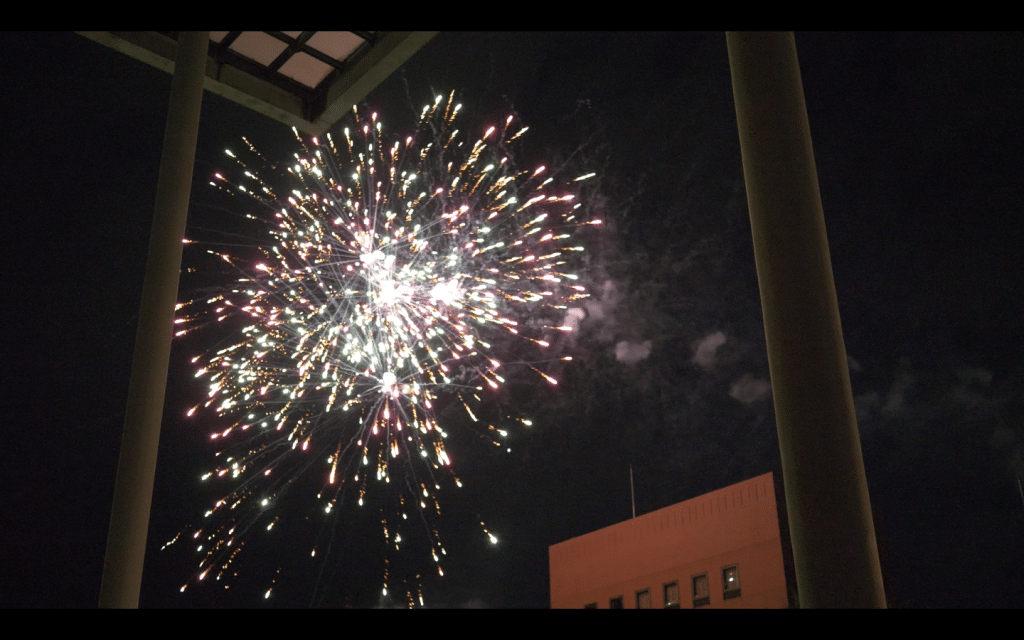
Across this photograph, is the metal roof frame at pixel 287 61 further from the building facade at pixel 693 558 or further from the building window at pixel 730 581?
the building window at pixel 730 581

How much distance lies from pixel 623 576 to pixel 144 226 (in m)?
17.7

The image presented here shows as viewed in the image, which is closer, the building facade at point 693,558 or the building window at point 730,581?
the building facade at point 693,558

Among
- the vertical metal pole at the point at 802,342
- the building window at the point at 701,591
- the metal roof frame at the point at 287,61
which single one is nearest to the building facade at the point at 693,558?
the building window at the point at 701,591

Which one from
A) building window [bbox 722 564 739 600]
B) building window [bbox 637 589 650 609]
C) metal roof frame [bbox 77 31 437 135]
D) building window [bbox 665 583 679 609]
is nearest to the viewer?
metal roof frame [bbox 77 31 437 135]

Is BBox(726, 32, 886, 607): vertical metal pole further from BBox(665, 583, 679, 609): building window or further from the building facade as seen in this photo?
BBox(665, 583, 679, 609): building window

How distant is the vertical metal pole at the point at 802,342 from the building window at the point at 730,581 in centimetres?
1624

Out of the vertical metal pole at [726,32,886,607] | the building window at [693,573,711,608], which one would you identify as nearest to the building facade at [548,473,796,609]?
the building window at [693,573,711,608]

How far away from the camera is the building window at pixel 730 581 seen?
2112cm

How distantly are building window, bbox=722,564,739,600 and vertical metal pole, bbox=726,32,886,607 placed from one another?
16236 mm

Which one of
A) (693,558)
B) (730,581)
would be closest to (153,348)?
(730,581)

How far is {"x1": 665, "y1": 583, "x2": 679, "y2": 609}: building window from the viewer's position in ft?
73.5

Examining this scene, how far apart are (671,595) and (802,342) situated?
707 inches

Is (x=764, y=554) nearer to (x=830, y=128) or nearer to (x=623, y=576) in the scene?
(x=623, y=576)

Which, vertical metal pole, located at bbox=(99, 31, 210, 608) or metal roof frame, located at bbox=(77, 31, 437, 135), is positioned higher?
metal roof frame, located at bbox=(77, 31, 437, 135)
